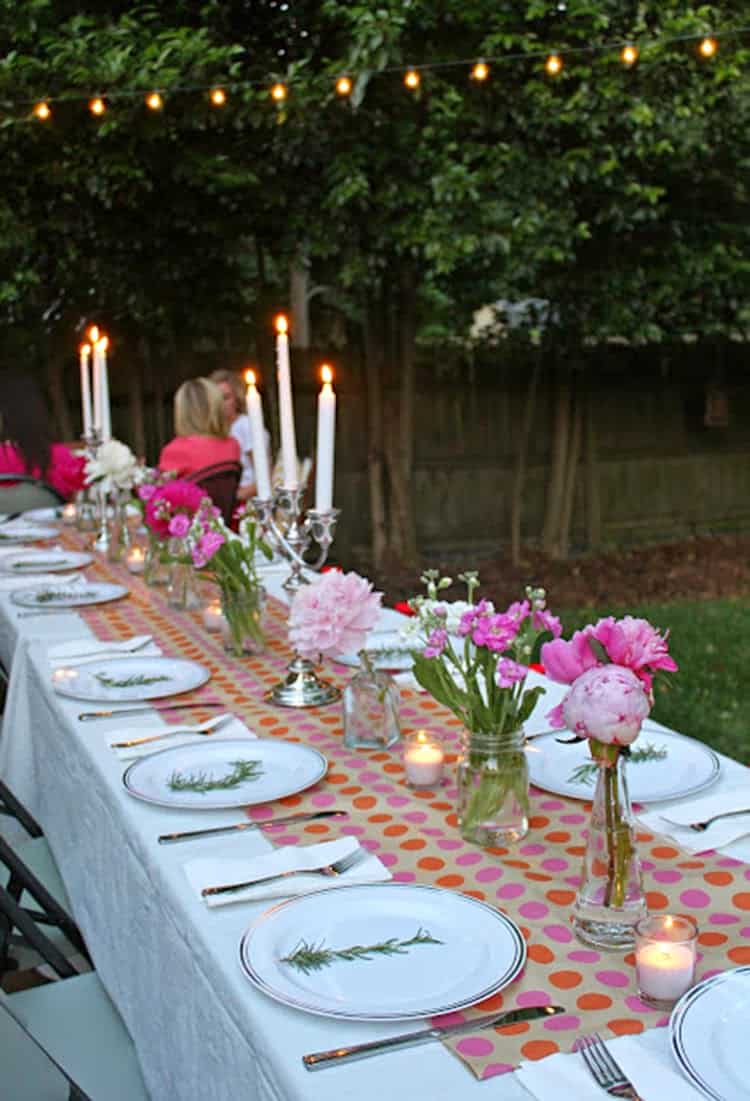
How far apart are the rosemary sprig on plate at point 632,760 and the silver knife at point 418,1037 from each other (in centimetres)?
57

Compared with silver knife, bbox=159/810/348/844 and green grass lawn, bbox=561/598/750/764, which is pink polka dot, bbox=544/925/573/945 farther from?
green grass lawn, bbox=561/598/750/764

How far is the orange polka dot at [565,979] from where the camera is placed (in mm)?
1161

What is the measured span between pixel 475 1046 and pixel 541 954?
0.18 meters

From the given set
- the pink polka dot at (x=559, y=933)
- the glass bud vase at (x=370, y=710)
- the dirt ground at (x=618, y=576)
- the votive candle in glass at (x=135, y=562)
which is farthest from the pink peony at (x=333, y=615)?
the dirt ground at (x=618, y=576)

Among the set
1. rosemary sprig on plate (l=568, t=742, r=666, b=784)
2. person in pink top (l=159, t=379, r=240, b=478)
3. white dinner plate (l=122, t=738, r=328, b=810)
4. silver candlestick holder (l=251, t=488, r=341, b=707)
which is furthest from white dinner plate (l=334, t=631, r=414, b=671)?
person in pink top (l=159, t=379, r=240, b=478)

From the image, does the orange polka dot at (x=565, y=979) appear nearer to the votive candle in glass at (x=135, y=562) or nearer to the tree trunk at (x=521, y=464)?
the votive candle in glass at (x=135, y=562)

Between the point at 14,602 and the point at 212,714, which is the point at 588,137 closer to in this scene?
the point at 14,602

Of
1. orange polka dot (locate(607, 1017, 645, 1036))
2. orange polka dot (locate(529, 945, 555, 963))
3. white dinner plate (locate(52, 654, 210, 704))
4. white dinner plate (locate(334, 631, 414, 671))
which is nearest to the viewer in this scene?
orange polka dot (locate(607, 1017, 645, 1036))

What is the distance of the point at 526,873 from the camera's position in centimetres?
141

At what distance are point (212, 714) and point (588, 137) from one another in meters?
4.68

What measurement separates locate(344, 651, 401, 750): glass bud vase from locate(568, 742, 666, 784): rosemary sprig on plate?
296mm

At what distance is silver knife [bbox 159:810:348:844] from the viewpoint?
1.52 metres

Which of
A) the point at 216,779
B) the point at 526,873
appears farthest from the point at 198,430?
the point at 526,873

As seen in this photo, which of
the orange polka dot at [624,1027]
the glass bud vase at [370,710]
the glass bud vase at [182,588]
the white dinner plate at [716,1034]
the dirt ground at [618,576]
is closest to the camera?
the white dinner plate at [716,1034]
